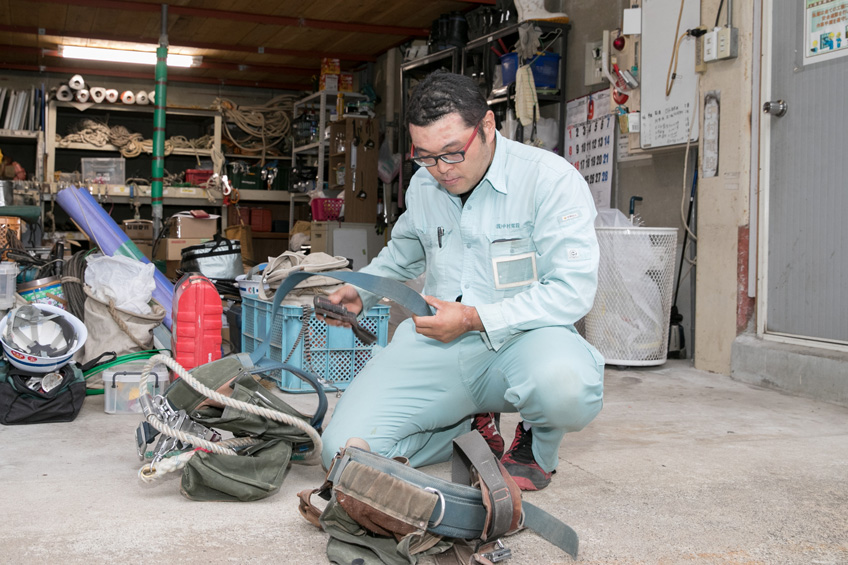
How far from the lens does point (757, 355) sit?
381 cm

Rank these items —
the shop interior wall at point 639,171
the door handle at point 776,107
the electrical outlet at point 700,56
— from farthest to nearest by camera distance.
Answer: the shop interior wall at point 639,171 → the electrical outlet at point 700,56 → the door handle at point 776,107

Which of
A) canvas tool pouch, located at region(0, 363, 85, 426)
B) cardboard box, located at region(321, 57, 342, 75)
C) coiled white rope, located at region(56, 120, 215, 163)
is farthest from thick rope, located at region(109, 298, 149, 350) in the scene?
coiled white rope, located at region(56, 120, 215, 163)

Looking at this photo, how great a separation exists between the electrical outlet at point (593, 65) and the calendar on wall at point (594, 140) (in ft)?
0.33

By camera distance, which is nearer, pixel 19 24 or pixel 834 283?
pixel 834 283

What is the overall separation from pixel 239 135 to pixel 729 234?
9.45 metres

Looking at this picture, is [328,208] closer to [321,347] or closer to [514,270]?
[321,347]

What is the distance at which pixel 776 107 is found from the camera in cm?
377

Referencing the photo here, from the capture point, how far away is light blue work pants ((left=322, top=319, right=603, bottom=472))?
1944mm

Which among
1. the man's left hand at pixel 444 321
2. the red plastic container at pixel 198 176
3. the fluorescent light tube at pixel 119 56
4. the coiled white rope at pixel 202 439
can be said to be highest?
the fluorescent light tube at pixel 119 56

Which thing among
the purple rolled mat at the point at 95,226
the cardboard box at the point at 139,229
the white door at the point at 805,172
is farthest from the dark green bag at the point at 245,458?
the cardboard box at the point at 139,229

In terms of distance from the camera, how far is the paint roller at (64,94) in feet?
33.3

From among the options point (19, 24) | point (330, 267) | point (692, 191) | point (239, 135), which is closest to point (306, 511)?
point (330, 267)

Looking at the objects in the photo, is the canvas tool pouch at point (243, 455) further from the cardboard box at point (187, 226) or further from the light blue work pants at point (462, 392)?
the cardboard box at point (187, 226)

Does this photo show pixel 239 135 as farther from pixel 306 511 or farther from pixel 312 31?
pixel 306 511
